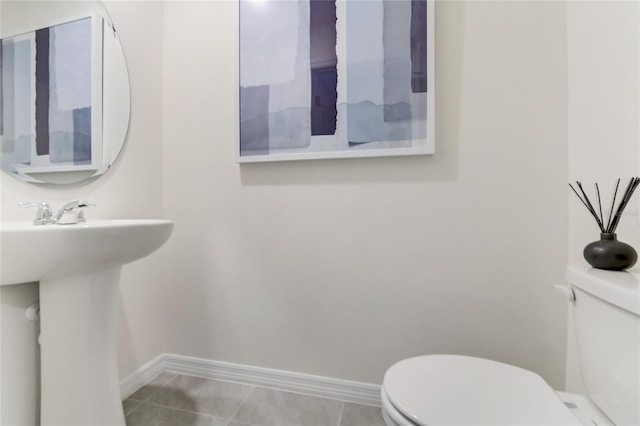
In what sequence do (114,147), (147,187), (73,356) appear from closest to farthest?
(73,356), (114,147), (147,187)

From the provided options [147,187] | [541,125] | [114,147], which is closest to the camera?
[541,125]

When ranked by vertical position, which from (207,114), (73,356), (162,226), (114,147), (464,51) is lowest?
(73,356)

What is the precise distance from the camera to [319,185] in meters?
→ 1.19

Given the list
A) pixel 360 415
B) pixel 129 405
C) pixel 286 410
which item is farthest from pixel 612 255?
pixel 129 405

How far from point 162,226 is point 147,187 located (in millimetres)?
579

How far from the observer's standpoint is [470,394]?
0.65 meters

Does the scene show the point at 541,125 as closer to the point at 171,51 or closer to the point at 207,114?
the point at 207,114

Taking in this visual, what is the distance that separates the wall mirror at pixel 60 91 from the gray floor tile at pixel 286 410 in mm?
1097

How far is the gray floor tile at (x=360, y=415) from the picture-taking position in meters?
1.03

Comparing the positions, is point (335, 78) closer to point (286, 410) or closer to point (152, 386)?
point (286, 410)

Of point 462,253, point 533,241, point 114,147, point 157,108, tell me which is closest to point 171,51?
point 157,108

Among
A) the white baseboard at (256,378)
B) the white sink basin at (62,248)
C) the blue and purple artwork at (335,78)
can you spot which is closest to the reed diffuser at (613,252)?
the blue and purple artwork at (335,78)

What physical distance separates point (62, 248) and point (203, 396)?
91 centimetres

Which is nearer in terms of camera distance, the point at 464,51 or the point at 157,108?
the point at 464,51
